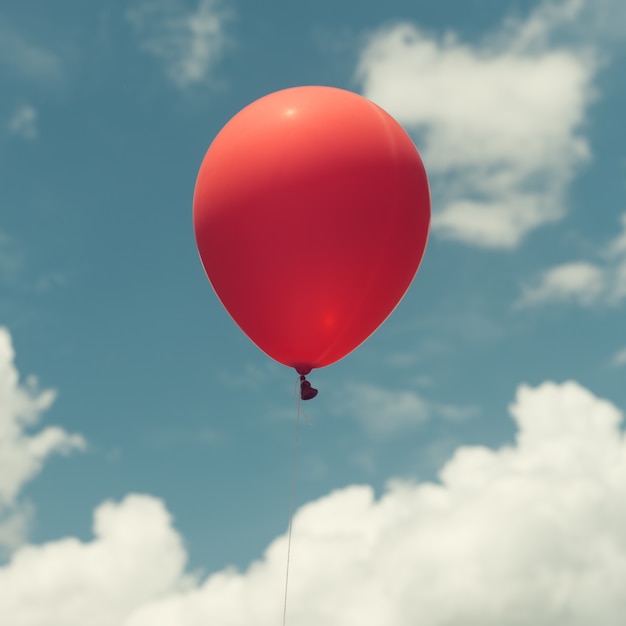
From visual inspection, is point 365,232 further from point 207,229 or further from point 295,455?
point 295,455

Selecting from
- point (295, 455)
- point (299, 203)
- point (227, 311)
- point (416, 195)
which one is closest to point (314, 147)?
point (299, 203)

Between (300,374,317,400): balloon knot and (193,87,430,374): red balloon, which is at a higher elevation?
(193,87,430,374): red balloon

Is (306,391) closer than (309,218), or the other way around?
(309,218)

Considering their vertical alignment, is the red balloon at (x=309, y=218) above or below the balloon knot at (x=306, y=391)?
above

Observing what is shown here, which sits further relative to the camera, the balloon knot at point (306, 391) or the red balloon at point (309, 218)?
the balloon knot at point (306, 391)

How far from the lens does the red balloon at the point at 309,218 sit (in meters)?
13.8

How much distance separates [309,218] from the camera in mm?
13789

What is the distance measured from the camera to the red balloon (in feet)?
45.4

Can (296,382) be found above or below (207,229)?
below

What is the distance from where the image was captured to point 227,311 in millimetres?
15258

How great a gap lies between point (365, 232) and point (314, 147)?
1.32 meters

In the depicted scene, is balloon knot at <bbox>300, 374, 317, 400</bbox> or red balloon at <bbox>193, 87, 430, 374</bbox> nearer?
red balloon at <bbox>193, 87, 430, 374</bbox>

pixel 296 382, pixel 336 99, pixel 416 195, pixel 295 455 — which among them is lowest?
pixel 295 455

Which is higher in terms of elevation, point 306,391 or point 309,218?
point 309,218
